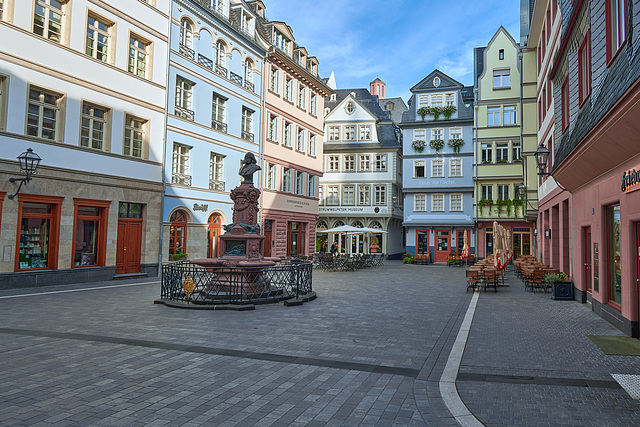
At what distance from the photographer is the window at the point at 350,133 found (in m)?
45.6

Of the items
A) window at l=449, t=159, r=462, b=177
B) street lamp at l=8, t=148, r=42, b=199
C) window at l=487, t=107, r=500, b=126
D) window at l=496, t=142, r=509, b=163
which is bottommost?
street lamp at l=8, t=148, r=42, b=199

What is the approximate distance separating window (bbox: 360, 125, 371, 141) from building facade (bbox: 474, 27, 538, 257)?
1061 centimetres

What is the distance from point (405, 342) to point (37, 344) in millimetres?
6183

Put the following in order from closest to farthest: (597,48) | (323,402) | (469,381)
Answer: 1. (323,402)
2. (469,381)
3. (597,48)

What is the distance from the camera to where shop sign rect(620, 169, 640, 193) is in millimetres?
8245

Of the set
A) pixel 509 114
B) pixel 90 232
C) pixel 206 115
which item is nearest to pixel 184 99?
pixel 206 115

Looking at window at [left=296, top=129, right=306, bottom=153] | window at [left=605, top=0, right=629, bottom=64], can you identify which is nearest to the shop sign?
window at [left=605, top=0, right=629, bottom=64]

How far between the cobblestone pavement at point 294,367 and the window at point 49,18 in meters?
10.5

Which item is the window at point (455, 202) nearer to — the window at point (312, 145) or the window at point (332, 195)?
the window at point (332, 195)

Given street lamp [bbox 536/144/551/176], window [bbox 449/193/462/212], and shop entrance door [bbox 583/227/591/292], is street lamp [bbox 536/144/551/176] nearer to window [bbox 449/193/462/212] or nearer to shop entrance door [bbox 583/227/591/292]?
shop entrance door [bbox 583/227/591/292]

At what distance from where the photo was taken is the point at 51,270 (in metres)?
16.9

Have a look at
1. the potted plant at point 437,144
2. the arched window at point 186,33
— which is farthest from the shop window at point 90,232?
the potted plant at point 437,144

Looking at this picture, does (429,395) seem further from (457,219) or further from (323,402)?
(457,219)

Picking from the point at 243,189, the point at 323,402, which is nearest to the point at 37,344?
the point at 323,402
